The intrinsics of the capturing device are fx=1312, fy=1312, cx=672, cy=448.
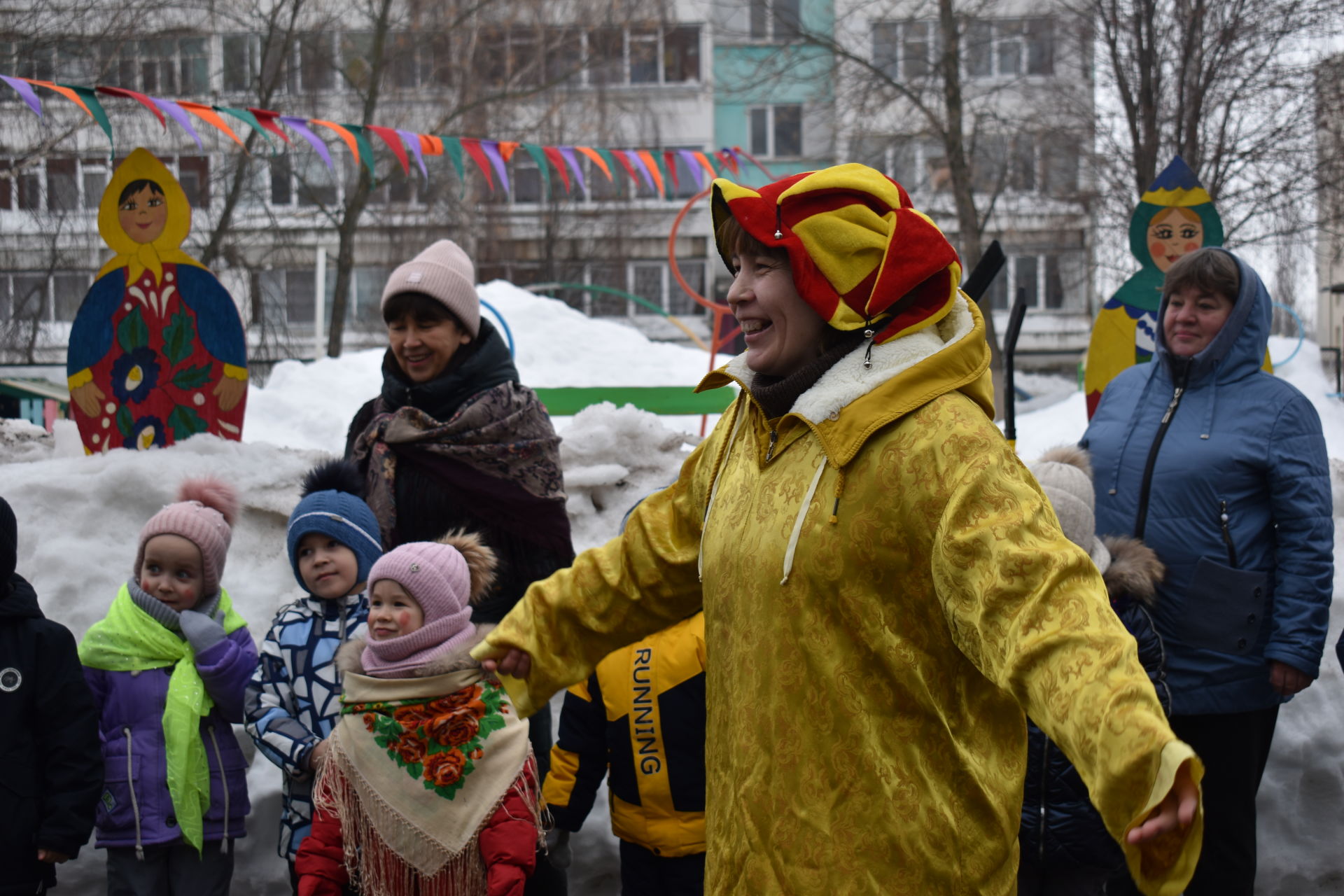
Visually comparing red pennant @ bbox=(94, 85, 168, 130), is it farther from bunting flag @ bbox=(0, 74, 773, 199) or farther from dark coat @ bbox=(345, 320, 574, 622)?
dark coat @ bbox=(345, 320, 574, 622)

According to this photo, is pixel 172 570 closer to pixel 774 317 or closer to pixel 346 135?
pixel 774 317

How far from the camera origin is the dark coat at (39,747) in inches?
133

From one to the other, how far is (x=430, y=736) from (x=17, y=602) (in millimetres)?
1193

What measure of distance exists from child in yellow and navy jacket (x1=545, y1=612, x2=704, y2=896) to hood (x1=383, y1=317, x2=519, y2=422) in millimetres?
1075

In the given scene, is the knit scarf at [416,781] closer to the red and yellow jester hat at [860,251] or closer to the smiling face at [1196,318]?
the red and yellow jester hat at [860,251]

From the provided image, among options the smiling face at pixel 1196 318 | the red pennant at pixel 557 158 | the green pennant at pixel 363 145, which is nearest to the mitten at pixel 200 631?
the smiling face at pixel 1196 318

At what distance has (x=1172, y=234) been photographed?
21.1 feet

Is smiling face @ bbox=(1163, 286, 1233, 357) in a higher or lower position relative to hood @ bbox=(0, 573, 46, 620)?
higher

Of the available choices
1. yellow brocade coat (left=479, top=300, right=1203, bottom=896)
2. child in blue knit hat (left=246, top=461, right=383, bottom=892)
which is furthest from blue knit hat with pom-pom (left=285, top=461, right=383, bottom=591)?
yellow brocade coat (left=479, top=300, right=1203, bottom=896)

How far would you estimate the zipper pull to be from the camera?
4055mm

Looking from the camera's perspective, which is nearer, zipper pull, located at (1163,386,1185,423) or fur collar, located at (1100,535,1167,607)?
fur collar, located at (1100,535,1167,607)

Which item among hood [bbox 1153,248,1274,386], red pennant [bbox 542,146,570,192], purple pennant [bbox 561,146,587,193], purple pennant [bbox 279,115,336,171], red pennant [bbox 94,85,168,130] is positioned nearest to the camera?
hood [bbox 1153,248,1274,386]

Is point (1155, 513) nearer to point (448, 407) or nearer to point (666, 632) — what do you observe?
point (666, 632)

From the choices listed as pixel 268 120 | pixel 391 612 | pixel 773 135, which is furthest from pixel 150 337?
pixel 773 135
